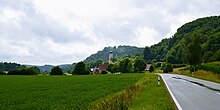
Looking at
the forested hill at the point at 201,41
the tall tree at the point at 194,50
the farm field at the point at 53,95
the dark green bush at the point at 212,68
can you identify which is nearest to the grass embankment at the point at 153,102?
the farm field at the point at 53,95

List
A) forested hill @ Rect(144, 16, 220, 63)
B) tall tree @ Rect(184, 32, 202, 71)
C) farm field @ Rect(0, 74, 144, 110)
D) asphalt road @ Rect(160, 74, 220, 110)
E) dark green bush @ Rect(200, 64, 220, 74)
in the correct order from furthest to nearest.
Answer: forested hill @ Rect(144, 16, 220, 63), tall tree @ Rect(184, 32, 202, 71), dark green bush @ Rect(200, 64, 220, 74), farm field @ Rect(0, 74, 144, 110), asphalt road @ Rect(160, 74, 220, 110)

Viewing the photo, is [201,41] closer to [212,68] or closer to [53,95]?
[212,68]

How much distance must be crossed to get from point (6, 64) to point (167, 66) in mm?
103148

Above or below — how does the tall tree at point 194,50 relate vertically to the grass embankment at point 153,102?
above

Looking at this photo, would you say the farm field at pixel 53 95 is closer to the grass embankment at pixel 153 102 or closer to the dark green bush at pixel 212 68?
the grass embankment at pixel 153 102

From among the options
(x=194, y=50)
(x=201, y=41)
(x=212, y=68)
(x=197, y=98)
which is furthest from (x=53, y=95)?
(x=201, y=41)

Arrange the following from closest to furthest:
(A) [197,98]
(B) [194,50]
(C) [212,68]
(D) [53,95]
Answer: (A) [197,98] < (D) [53,95] < (C) [212,68] < (B) [194,50]

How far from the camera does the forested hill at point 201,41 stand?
10388 centimetres

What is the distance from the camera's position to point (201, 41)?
105000 mm

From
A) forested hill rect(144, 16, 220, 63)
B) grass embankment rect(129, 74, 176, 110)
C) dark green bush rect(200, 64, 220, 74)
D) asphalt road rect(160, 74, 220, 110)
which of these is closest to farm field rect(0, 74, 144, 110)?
grass embankment rect(129, 74, 176, 110)

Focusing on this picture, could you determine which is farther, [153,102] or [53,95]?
[53,95]

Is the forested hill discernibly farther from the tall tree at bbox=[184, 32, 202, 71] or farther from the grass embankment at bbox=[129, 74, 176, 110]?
the grass embankment at bbox=[129, 74, 176, 110]

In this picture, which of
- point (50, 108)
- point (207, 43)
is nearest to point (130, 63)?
point (207, 43)

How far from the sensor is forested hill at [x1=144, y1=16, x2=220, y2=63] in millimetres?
103875
